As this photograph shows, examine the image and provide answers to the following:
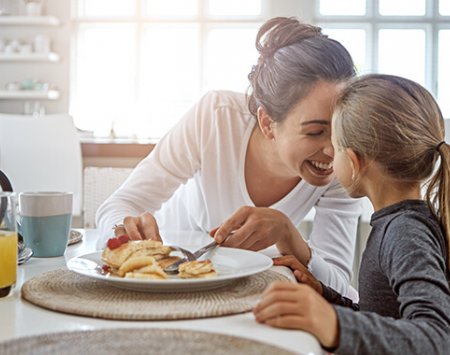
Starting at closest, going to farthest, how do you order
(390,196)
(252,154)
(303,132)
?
(390,196), (303,132), (252,154)

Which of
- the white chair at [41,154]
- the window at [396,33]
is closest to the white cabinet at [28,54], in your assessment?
the window at [396,33]

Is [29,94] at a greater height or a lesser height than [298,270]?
greater

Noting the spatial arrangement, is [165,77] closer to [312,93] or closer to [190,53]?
[190,53]

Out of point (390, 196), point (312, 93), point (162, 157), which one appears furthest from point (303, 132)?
point (162, 157)

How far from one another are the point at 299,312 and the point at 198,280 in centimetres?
16

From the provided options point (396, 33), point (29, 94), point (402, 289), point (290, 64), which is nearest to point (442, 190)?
point (402, 289)

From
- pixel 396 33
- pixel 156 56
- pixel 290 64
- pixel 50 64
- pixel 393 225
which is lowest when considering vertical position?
pixel 393 225

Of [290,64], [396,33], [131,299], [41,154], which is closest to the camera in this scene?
[131,299]

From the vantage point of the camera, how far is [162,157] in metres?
1.72

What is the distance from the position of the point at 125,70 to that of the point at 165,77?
429mm

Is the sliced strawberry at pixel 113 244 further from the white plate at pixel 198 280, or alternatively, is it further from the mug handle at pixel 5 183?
the mug handle at pixel 5 183

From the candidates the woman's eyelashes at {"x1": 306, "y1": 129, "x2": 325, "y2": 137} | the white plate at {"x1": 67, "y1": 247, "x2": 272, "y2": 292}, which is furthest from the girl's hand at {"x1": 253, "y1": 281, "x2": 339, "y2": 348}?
the woman's eyelashes at {"x1": 306, "y1": 129, "x2": 325, "y2": 137}

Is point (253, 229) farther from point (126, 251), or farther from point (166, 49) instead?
point (166, 49)

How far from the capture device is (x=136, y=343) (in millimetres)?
561
